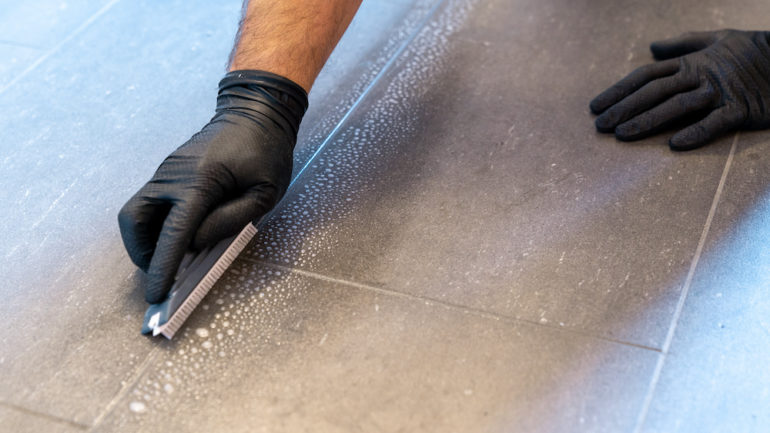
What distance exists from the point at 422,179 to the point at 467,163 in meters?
0.10

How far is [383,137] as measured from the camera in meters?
1.47

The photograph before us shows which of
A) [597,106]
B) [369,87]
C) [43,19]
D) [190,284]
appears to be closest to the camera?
[190,284]

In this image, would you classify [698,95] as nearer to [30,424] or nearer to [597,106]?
[597,106]

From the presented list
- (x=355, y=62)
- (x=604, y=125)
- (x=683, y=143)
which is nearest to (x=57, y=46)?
(x=355, y=62)

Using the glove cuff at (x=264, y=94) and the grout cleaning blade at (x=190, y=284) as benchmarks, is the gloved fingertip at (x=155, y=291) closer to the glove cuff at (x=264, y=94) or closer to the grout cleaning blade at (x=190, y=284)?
the grout cleaning blade at (x=190, y=284)

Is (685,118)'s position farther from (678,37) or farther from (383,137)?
(383,137)

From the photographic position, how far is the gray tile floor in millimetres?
995

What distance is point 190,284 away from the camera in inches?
43.1

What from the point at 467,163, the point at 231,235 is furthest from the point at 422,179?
the point at 231,235

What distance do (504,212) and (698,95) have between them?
50 cm

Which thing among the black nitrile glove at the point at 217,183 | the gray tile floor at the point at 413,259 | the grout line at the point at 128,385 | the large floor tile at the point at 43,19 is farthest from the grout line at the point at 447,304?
the large floor tile at the point at 43,19

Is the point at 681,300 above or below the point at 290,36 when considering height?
below

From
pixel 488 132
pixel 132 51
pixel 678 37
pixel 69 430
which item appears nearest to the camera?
pixel 69 430

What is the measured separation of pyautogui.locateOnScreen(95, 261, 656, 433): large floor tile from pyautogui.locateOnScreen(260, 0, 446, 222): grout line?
279mm
